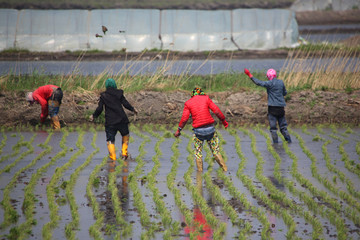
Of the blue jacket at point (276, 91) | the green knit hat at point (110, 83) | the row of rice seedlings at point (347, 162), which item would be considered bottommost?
the row of rice seedlings at point (347, 162)

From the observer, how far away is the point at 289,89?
18.3 metres

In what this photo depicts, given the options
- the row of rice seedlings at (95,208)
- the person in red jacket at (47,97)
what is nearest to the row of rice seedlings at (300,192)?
the row of rice seedlings at (95,208)

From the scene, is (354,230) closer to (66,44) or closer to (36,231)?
(36,231)

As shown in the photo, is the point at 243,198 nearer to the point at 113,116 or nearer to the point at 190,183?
the point at 190,183

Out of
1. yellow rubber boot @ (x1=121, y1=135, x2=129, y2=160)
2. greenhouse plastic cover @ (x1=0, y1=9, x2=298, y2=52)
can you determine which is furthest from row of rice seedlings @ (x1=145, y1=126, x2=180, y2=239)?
greenhouse plastic cover @ (x1=0, y1=9, x2=298, y2=52)

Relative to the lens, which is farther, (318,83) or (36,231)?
(318,83)

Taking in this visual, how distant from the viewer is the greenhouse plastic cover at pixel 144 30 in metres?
34.5

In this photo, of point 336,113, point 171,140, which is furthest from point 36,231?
point 336,113

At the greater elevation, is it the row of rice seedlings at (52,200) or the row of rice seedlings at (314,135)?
the row of rice seedlings at (52,200)

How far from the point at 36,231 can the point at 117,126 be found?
4.55m

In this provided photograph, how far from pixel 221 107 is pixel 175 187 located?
755cm

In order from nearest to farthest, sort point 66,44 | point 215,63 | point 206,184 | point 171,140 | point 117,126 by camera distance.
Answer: point 206,184 < point 117,126 < point 171,140 < point 215,63 < point 66,44

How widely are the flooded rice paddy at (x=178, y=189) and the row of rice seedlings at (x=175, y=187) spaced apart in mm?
22

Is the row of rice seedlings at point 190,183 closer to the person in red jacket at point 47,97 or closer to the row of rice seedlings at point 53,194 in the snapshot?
the row of rice seedlings at point 53,194
